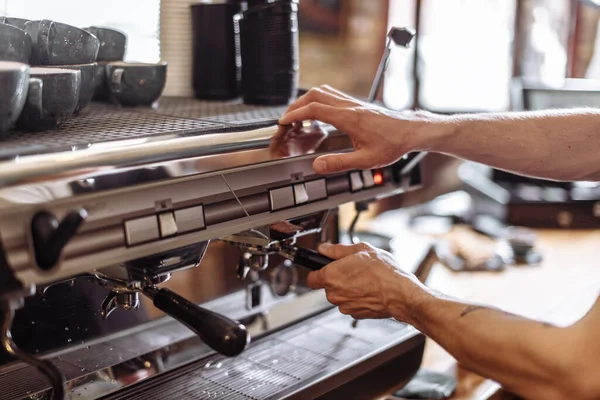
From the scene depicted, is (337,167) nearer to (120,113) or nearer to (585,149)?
(120,113)

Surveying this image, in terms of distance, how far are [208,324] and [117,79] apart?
40 centimetres

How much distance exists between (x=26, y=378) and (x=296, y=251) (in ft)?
1.22

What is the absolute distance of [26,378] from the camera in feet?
2.66

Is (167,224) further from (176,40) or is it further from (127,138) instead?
(176,40)

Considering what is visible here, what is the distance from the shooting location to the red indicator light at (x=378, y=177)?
3.09 feet

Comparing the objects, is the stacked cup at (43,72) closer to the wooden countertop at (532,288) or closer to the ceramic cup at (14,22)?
the ceramic cup at (14,22)

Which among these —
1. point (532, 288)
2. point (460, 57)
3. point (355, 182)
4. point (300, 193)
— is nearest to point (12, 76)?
point (300, 193)

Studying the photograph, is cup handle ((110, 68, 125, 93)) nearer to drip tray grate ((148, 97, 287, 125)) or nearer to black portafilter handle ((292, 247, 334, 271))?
drip tray grate ((148, 97, 287, 125))

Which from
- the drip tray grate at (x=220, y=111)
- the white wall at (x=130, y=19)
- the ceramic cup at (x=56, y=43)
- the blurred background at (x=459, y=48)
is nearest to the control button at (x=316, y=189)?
the drip tray grate at (x=220, y=111)

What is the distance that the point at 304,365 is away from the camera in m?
0.93

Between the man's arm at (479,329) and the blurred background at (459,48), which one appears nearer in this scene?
the man's arm at (479,329)

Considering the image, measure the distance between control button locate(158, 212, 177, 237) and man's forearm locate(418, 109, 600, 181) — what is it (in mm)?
470

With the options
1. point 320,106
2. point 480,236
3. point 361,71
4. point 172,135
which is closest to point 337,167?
point 320,106

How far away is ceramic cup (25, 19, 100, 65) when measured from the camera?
0.76m
